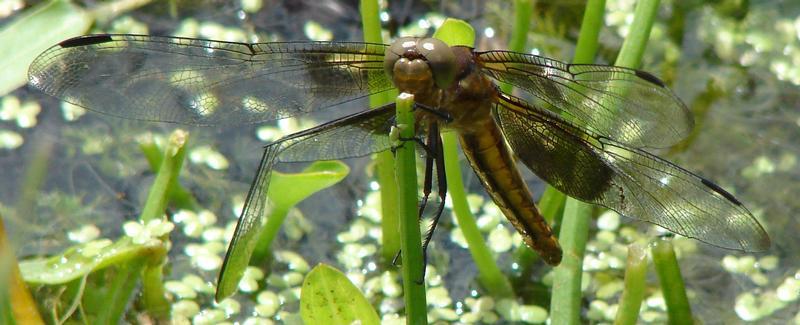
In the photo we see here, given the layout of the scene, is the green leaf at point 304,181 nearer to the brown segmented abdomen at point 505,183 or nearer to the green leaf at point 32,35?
the brown segmented abdomen at point 505,183

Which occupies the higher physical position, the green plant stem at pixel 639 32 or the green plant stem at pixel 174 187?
the green plant stem at pixel 639 32

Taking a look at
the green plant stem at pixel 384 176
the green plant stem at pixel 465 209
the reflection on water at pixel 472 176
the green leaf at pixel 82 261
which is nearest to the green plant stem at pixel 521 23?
the green plant stem at pixel 465 209

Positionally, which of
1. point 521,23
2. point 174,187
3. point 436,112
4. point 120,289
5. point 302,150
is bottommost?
point 120,289

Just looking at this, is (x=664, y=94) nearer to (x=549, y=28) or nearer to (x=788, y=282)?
(x=788, y=282)

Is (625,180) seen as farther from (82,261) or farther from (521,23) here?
(82,261)

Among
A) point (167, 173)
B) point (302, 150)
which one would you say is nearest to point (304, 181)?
point (302, 150)

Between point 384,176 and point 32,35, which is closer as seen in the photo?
point 384,176
